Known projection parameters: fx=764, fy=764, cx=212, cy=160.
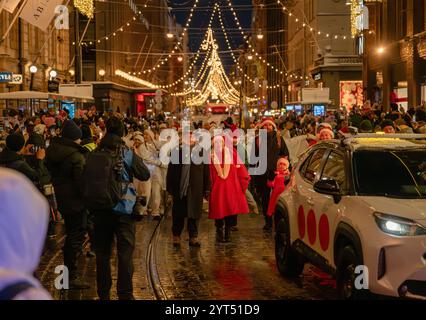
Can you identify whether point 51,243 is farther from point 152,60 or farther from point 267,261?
point 152,60

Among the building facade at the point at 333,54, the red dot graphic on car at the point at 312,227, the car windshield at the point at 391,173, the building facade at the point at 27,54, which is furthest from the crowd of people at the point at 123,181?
the building facade at the point at 333,54

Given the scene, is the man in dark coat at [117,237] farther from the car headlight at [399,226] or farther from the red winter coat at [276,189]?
the red winter coat at [276,189]

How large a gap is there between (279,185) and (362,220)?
6632 mm

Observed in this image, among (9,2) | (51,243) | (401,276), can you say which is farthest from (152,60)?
(401,276)

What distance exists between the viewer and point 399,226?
6.52 meters

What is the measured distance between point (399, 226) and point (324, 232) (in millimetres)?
1512

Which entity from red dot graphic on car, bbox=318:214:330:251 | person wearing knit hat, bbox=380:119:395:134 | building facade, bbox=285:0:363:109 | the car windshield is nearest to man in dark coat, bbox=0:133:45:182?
red dot graphic on car, bbox=318:214:330:251

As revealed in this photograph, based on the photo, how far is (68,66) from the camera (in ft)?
162

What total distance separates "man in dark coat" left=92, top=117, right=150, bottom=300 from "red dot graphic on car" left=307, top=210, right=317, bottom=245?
1892 millimetres

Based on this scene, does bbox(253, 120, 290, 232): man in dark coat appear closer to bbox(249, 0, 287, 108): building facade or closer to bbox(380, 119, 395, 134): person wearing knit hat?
bbox(380, 119, 395, 134): person wearing knit hat

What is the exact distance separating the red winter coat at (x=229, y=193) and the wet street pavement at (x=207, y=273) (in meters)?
0.54

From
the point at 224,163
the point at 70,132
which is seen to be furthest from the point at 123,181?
the point at 224,163

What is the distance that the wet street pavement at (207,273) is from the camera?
29.0ft

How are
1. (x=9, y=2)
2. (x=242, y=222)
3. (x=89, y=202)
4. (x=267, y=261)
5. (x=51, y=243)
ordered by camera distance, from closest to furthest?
(x=89, y=202) < (x=267, y=261) < (x=51, y=243) < (x=242, y=222) < (x=9, y=2)
